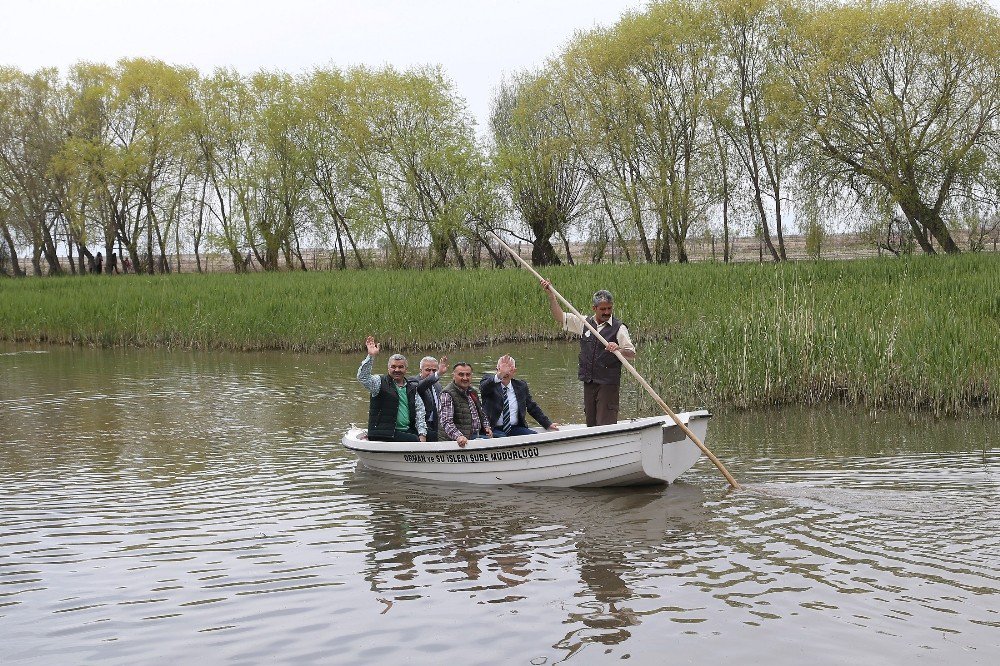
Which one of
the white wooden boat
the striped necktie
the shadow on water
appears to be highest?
the striped necktie

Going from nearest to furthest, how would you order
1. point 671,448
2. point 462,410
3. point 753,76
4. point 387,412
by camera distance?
point 671,448 < point 462,410 < point 387,412 < point 753,76

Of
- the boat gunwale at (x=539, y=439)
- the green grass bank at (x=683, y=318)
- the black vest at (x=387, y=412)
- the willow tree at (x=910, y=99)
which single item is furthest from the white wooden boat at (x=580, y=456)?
the willow tree at (x=910, y=99)

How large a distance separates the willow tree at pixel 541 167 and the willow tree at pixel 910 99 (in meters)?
14.1

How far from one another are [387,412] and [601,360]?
2.46 meters

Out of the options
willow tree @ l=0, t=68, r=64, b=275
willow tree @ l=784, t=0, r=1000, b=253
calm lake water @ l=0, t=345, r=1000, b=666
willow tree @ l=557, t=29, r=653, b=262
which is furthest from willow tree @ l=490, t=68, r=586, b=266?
calm lake water @ l=0, t=345, r=1000, b=666

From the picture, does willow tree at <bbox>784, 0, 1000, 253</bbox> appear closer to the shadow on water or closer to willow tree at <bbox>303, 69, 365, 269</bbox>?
willow tree at <bbox>303, 69, 365, 269</bbox>

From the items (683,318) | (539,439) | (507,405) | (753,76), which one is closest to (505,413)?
(507,405)

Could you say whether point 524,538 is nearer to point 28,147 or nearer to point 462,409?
point 462,409

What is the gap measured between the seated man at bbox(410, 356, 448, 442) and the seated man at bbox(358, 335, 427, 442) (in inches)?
2.9

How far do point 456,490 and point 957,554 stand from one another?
4673 millimetres

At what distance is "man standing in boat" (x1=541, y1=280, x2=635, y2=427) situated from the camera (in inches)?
426

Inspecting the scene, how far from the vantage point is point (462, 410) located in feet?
36.7

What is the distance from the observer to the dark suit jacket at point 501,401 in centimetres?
1131

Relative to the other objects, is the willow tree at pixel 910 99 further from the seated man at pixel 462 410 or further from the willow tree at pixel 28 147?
the willow tree at pixel 28 147
